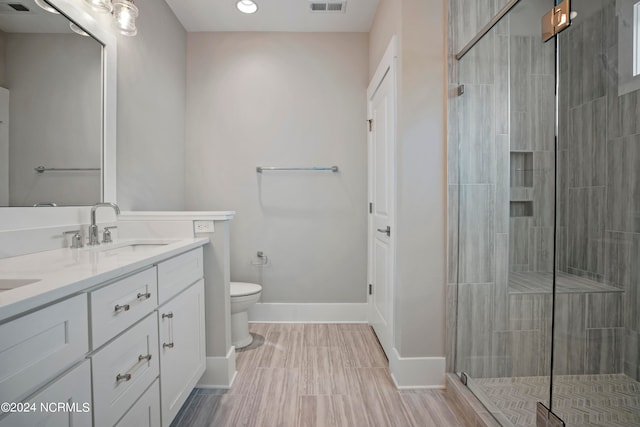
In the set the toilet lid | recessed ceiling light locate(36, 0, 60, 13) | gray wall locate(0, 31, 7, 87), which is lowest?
the toilet lid

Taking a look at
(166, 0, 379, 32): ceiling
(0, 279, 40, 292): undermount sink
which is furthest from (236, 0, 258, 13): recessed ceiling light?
(0, 279, 40, 292): undermount sink

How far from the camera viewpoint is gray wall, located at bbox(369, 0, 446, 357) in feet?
6.18

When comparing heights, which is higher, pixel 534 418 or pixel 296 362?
pixel 534 418

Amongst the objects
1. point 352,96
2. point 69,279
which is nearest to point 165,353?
point 69,279

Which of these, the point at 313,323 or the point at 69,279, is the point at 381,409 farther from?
the point at 69,279

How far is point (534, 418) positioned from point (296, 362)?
1360 millimetres

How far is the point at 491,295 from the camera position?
1606mm

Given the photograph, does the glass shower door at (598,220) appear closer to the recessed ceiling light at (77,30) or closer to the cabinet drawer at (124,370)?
the cabinet drawer at (124,370)

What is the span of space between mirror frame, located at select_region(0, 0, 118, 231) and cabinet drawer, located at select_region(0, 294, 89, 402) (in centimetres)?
78

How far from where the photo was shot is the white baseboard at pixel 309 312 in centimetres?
298

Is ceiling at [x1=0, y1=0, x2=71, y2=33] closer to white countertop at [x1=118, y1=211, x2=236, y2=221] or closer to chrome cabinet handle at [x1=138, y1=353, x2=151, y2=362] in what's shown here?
white countertop at [x1=118, y1=211, x2=236, y2=221]

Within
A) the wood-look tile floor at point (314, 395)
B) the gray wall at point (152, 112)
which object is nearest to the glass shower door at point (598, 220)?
the wood-look tile floor at point (314, 395)

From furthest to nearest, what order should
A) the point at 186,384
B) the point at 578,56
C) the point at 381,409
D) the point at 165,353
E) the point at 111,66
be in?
the point at 111,66, the point at 381,409, the point at 186,384, the point at 165,353, the point at 578,56

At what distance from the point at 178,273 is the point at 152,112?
4.69 ft
